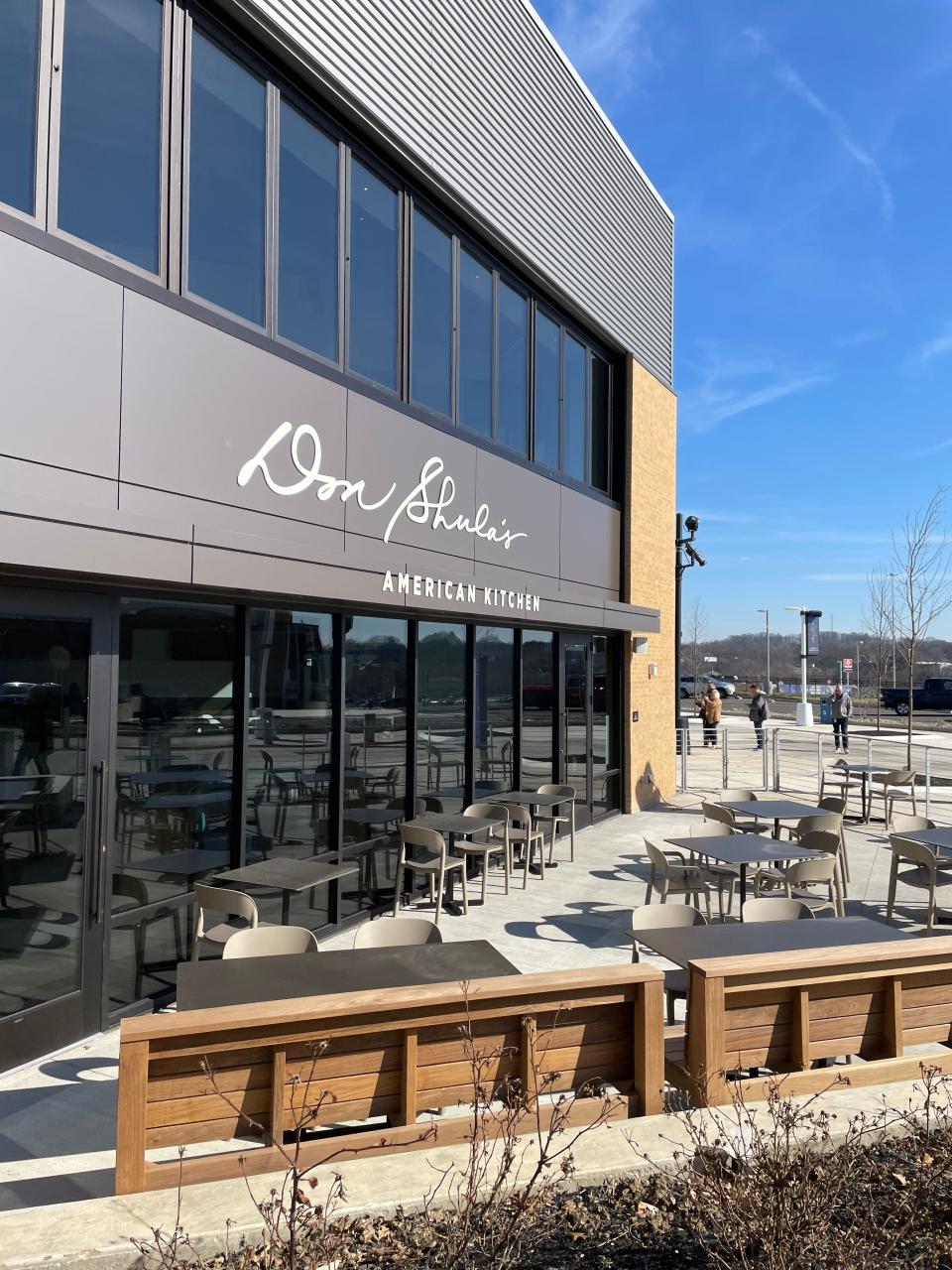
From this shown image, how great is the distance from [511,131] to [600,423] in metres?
4.39

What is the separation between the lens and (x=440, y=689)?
9711 millimetres

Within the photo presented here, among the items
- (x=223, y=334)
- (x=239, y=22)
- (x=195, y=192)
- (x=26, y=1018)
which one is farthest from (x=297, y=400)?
(x=26, y=1018)

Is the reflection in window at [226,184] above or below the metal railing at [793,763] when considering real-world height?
above

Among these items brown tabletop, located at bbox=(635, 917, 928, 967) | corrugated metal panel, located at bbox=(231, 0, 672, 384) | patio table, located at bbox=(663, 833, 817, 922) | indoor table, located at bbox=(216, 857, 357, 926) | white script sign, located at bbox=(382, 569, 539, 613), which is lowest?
patio table, located at bbox=(663, 833, 817, 922)

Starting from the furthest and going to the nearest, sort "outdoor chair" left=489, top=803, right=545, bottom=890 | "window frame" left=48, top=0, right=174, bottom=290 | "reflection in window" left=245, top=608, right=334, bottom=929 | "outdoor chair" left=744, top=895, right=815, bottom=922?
"outdoor chair" left=489, top=803, right=545, bottom=890 < "reflection in window" left=245, top=608, right=334, bottom=929 < "outdoor chair" left=744, top=895, right=815, bottom=922 < "window frame" left=48, top=0, right=174, bottom=290

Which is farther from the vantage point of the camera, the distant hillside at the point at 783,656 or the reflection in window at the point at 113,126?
the distant hillside at the point at 783,656

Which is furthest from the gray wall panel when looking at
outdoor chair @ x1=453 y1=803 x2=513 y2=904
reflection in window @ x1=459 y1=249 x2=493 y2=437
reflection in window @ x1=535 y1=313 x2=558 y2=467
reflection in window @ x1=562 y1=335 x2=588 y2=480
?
reflection in window @ x1=562 y1=335 x2=588 y2=480

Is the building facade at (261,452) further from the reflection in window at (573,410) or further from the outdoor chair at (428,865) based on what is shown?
the reflection in window at (573,410)

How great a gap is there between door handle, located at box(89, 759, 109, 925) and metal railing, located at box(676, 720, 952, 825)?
405 inches

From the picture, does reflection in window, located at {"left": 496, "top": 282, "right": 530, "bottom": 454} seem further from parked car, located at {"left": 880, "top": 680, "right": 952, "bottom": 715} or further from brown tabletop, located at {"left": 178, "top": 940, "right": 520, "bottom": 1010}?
parked car, located at {"left": 880, "top": 680, "right": 952, "bottom": 715}

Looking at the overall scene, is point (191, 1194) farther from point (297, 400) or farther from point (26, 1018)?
point (297, 400)

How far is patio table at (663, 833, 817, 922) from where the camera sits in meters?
7.39

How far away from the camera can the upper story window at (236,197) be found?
16.9 feet

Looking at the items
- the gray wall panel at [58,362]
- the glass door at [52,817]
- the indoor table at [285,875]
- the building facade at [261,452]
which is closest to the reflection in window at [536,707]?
the building facade at [261,452]
